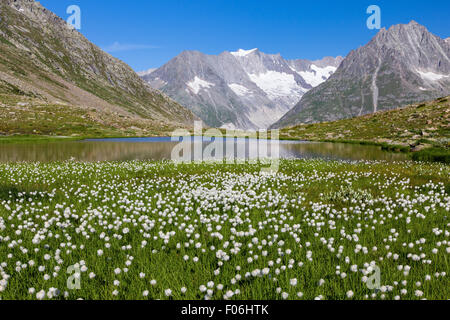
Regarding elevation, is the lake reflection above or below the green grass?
above

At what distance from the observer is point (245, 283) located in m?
5.05

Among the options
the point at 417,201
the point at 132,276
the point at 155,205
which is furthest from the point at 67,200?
the point at 417,201

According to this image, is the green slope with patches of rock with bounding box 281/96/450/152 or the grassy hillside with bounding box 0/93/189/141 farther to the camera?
the grassy hillside with bounding box 0/93/189/141

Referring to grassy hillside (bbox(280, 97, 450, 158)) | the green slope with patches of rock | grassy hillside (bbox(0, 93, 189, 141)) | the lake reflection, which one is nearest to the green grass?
the lake reflection

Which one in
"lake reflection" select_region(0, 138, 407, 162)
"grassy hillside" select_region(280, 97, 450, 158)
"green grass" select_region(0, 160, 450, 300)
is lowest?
"green grass" select_region(0, 160, 450, 300)

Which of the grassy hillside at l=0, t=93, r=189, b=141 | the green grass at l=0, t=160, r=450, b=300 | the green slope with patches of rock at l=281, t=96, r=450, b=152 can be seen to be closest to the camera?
the green grass at l=0, t=160, r=450, b=300

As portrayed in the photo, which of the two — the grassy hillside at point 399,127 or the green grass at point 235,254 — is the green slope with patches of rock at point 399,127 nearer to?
the grassy hillside at point 399,127

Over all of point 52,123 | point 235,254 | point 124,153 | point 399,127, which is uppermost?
point 52,123

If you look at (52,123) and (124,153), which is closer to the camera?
(124,153)

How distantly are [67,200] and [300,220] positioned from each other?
8.84 m

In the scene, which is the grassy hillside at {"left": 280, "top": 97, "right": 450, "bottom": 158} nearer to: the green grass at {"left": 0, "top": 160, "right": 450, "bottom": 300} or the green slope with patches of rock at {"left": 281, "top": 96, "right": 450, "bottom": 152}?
the green slope with patches of rock at {"left": 281, "top": 96, "right": 450, "bottom": 152}

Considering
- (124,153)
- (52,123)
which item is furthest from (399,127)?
(52,123)

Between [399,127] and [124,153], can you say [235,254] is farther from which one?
[399,127]

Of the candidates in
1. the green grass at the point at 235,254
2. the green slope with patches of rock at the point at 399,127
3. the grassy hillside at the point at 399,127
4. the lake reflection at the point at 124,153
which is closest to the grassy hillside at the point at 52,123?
the lake reflection at the point at 124,153
